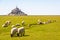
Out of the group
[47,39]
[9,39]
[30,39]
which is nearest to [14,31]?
[9,39]

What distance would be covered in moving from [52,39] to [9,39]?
777 centimetres

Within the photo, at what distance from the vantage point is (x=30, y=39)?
2638cm

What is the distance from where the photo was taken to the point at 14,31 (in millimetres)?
31469

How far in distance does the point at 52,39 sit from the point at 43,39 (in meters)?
1.53

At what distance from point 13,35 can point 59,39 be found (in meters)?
10.3

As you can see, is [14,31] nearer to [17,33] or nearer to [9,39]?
[17,33]

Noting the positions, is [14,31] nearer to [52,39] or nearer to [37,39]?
[37,39]

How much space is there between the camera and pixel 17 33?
1251 inches

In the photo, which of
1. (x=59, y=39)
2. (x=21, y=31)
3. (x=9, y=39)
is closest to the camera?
(x=59, y=39)

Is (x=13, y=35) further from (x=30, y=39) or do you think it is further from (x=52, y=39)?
(x=52, y=39)

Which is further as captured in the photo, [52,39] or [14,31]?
[14,31]

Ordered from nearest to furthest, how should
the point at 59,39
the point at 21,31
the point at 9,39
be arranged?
the point at 59,39, the point at 9,39, the point at 21,31

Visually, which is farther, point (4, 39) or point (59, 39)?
point (4, 39)

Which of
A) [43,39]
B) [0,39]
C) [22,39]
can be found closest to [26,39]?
[22,39]
